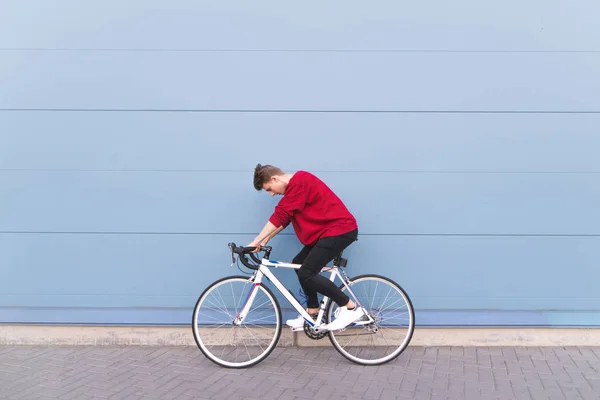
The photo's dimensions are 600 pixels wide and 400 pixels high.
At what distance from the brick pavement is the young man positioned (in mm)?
526

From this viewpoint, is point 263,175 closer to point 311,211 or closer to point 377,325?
point 311,211

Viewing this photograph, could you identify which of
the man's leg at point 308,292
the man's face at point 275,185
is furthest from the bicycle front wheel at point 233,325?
the man's face at point 275,185

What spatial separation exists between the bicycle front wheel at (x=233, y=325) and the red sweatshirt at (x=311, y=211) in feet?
2.05

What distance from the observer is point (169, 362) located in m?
4.80

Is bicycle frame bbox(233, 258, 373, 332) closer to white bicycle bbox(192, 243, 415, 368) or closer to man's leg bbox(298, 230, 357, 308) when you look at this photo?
white bicycle bbox(192, 243, 415, 368)

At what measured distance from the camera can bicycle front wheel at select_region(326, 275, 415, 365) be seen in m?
4.75

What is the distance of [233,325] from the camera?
4.91 meters

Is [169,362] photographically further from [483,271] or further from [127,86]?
[483,271]

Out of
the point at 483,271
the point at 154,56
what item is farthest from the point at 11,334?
the point at 483,271

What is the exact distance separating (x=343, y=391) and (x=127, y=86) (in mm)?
3279

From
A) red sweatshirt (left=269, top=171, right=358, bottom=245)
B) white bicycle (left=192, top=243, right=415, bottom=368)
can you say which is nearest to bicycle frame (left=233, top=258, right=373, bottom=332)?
white bicycle (left=192, top=243, right=415, bottom=368)

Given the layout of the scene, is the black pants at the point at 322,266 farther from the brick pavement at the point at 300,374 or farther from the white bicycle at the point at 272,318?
the brick pavement at the point at 300,374

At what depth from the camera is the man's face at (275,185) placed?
457 cm

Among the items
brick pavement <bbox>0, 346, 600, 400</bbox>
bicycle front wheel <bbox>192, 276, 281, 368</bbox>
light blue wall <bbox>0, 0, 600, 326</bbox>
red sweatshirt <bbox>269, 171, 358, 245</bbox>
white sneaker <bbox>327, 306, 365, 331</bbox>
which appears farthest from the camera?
light blue wall <bbox>0, 0, 600, 326</bbox>
